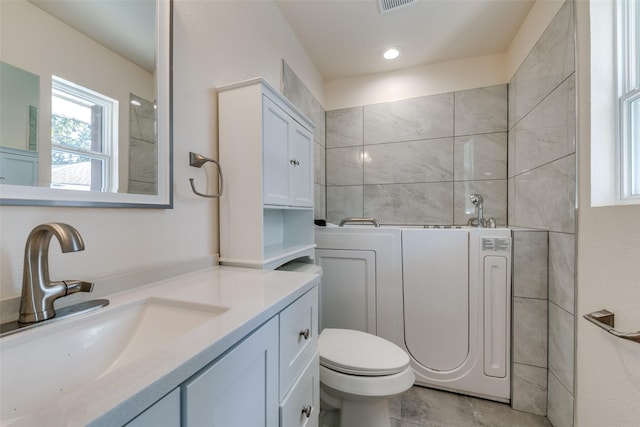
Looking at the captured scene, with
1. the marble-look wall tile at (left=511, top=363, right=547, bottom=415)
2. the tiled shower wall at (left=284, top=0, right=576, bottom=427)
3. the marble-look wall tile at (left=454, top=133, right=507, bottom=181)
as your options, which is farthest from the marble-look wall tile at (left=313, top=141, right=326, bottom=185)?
the marble-look wall tile at (left=511, top=363, right=547, bottom=415)

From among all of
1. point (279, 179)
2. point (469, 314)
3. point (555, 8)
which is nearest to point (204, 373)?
point (279, 179)

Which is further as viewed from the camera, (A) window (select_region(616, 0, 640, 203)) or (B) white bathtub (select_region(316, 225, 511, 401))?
(B) white bathtub (select_region(316, 225, 511, 401))

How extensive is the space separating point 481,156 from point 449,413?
1828 millimetres

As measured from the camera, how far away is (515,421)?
1.33 meters

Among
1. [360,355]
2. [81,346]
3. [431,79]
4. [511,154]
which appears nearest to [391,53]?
[431,79]

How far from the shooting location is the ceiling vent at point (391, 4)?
1.51 meters

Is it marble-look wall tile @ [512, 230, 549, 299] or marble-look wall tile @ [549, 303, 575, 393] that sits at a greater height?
marble-look wall tile @ [512, 230, 549, 299]

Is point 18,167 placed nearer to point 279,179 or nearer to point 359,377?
point 279,179

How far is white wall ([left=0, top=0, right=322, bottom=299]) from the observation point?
1.87 feet

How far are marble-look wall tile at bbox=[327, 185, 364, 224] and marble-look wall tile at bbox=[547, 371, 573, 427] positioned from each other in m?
1.61

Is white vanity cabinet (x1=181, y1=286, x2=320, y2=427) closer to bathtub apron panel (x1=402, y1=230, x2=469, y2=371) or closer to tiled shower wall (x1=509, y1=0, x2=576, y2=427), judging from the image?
bathtub apron panel (x1=402, y1=230, x2=469, y2=371)


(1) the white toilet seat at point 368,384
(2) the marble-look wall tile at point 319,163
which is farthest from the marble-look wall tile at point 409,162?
(1) the white toilet seat at point 368,384

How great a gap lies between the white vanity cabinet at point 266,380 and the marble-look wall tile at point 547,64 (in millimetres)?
1615

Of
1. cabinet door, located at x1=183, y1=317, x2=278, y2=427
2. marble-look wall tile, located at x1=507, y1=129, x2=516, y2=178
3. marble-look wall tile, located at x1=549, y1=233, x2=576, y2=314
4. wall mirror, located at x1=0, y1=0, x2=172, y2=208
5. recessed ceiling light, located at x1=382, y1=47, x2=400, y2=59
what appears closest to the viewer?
cabinet door, located at x1=183, y1=317, x2=278, y2=427
